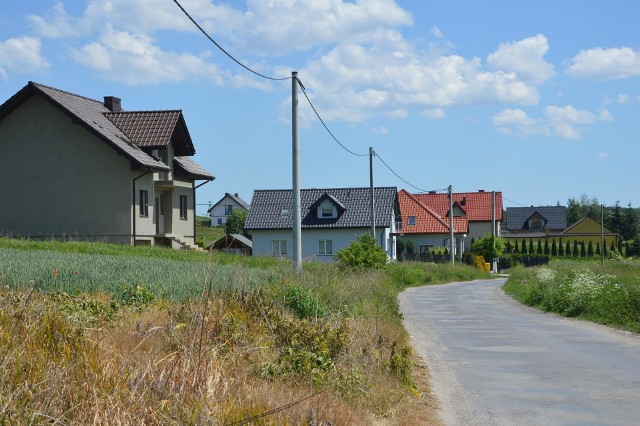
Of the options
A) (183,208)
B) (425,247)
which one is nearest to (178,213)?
(183,208)

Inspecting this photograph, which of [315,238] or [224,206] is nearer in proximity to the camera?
[315,238]

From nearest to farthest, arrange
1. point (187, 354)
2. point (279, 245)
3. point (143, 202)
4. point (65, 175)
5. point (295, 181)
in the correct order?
point (187, 354), point (295, 181), point (65, 175), point (143, 202), point (279, 245)

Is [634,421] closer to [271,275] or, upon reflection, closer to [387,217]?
[271,275]

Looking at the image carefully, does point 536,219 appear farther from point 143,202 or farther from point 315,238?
point 143,202

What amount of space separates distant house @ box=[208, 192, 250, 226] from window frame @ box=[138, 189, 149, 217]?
3700 inches

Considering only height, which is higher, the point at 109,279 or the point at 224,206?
the point at 224,206

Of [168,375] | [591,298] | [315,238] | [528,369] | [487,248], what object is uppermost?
[315,238]

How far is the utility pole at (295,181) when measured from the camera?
20141mm

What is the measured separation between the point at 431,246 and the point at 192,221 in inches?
1412

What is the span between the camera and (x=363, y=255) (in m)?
37.2

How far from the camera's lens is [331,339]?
34.7ft

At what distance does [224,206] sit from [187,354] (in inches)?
5123

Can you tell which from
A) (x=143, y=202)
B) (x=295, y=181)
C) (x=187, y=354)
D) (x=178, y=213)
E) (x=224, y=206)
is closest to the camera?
(x=187, y=354)

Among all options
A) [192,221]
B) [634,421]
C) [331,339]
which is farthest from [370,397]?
[192,221]
